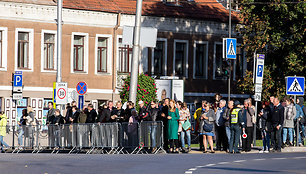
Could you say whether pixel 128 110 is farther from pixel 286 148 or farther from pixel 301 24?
pixel 301 24

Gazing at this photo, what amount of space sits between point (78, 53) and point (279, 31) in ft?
35.7

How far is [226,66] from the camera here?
37250 mm

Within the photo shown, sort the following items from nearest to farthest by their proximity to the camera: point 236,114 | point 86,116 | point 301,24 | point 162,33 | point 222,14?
point 236,114 < point 86,116 < point 301,24 < point 162,33 < point 222,14

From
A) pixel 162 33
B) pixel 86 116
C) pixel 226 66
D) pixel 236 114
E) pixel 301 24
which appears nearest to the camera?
pixel 236 114

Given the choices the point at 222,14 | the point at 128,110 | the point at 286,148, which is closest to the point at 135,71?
the point at 128,110

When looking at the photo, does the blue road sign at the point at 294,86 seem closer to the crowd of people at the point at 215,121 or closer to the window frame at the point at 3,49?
the crowd of people at the point at 215,121

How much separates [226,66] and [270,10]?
32.2 feet

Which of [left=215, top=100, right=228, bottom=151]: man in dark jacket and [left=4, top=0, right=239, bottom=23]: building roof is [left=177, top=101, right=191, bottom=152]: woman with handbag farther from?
[left=4, top=0, right=239, bottom=23]: building roof

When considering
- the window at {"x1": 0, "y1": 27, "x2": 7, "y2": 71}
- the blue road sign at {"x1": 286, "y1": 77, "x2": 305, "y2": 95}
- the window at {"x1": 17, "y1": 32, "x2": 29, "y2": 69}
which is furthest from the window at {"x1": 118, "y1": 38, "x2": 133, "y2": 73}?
the blue road sign at {"x1": 286, "y1": 77, "x2": 305, "y2": 95}

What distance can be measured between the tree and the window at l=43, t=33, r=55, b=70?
9.96m

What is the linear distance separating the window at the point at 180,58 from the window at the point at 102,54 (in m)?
5.06

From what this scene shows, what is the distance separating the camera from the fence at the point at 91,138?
96.3 feet

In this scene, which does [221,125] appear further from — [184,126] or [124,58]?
[124,58]

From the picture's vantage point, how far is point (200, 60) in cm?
5506
